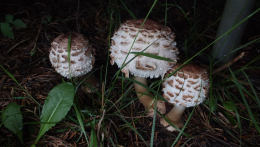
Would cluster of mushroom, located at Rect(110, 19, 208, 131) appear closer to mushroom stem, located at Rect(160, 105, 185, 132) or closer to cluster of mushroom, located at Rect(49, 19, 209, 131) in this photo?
cluster of mushroom, located at Rect(49, 19, 209, 131)

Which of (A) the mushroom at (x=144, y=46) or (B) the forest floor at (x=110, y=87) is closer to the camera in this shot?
(A) the mushroom at (x=144, y=46)

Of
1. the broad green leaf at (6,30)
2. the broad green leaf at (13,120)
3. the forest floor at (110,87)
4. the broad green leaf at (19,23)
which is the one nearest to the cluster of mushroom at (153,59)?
the forest floor at (110,87)

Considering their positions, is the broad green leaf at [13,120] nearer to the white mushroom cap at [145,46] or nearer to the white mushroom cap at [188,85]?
the white mushroom cap at [145,46]

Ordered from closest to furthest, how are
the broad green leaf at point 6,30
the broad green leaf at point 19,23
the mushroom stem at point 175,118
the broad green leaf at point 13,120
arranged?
the broad green leaf at point 13,120 < the mushroom stem at point 175,118 < the broad green leaf at point 6,30 < the broad green leaf at point 19,23

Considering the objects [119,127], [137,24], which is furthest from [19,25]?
[119,127]

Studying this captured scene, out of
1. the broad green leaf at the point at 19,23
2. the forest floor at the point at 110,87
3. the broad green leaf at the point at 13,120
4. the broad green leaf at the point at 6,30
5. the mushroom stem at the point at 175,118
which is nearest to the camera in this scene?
the broad green leaf at the point at 13,120

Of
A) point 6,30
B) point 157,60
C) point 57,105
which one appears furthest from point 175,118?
point 6,30

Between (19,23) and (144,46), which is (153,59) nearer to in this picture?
(144,46)

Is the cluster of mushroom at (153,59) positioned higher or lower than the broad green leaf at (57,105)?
higher
